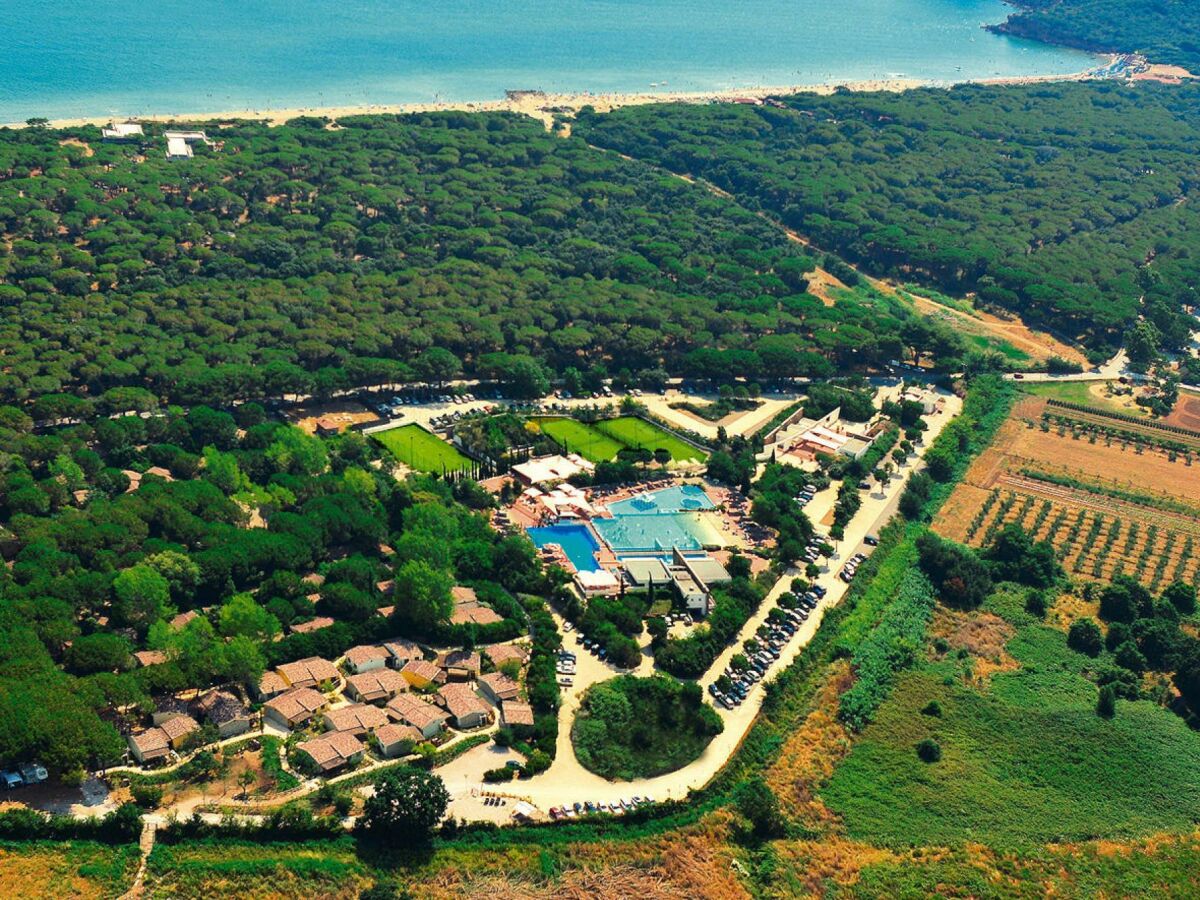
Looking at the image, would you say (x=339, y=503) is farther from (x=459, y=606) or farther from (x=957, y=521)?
(x=957, y=521)

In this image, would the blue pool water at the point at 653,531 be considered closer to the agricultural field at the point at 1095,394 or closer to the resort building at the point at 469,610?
the resort building at the point at 469,610

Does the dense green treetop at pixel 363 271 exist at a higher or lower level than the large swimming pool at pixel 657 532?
higher

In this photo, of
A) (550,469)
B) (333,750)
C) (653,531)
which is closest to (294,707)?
(333,750)

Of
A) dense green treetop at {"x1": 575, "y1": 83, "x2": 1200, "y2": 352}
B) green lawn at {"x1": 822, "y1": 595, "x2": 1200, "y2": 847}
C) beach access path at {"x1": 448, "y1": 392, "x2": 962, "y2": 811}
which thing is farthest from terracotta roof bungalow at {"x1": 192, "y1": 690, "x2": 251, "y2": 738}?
dense green treetop at {"x1": 575, "y1": 83, "x2": 1200, "y2": 352}

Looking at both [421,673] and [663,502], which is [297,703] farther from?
[663,502]

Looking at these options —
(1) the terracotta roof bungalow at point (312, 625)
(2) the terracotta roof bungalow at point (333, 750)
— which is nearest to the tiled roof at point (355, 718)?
(2) the terracotta roof bungalow at point (333, 750)

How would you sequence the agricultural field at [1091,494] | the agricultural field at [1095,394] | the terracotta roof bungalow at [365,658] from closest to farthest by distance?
the terracotta roof bungalow at [365,658]
the agricultural field at [1091,494]
the agricultural field at [1095,394]
